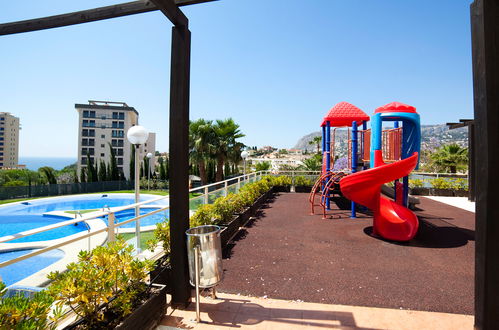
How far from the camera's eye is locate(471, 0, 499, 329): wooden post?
74.0 inches

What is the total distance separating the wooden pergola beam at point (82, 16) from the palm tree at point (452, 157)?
24171 millimetres

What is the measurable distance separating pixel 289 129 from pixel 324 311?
52.9m

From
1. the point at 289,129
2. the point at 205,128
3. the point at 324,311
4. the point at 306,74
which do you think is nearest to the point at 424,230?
the point at 324,311

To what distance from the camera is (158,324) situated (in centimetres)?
244

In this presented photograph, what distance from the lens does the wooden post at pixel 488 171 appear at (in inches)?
74.0

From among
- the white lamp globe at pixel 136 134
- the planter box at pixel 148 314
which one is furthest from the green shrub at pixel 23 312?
the white lamp globe at pixel 136 134

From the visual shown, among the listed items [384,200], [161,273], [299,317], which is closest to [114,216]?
[161,273]

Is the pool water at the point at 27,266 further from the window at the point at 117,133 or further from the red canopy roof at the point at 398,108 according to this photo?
the window at the point at 117,133

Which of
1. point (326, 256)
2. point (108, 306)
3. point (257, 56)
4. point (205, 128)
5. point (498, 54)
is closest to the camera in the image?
point (498, 54)

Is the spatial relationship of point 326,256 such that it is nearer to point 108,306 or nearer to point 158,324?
point 158,324

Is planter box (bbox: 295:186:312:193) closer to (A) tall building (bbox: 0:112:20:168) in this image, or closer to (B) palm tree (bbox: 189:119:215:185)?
(B) palm tree (bbox: 189:119:215:185)

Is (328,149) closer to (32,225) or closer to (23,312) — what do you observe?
(23,312)

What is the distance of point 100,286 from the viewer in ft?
6.22

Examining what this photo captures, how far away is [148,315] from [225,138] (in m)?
17.1
